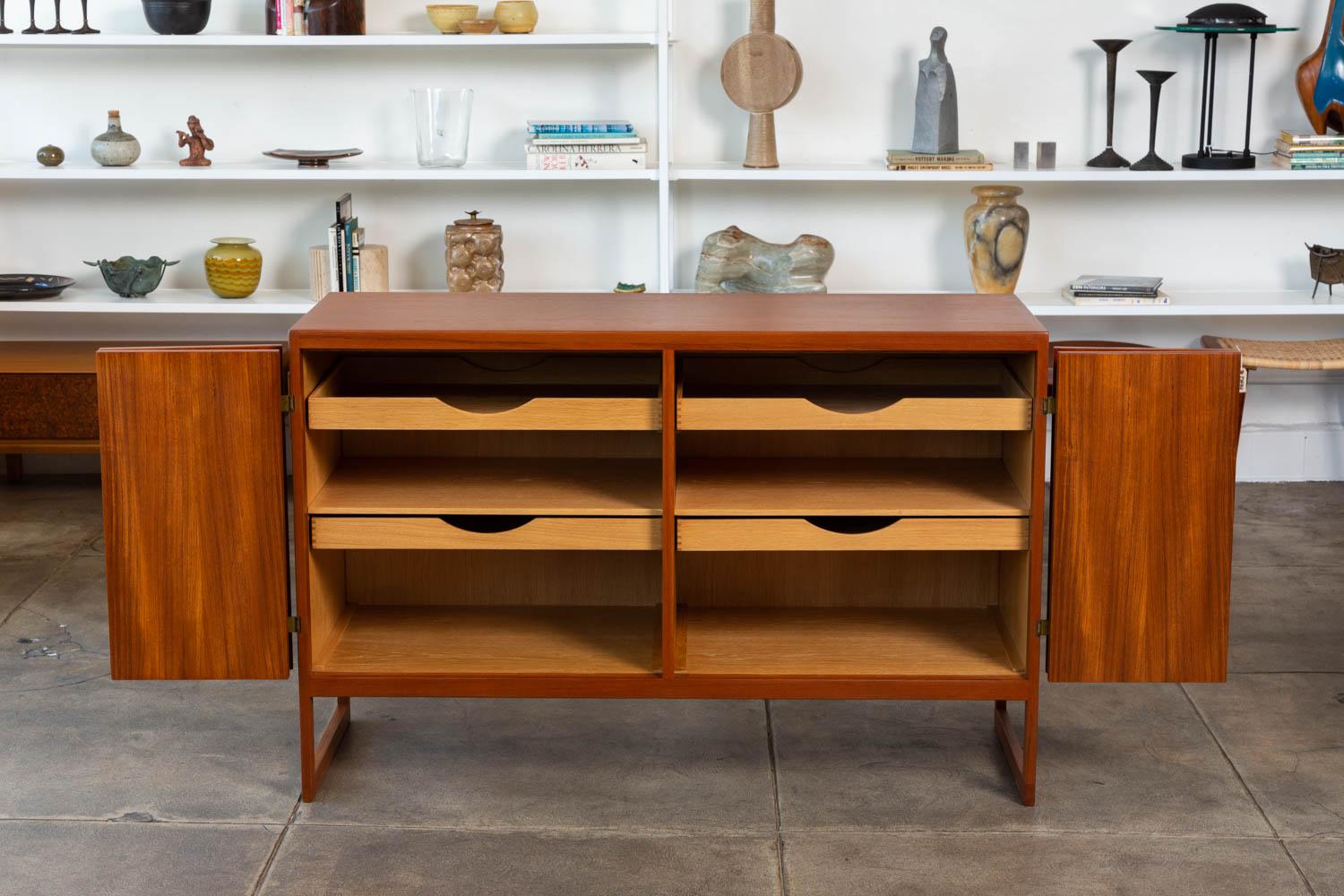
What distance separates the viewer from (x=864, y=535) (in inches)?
111

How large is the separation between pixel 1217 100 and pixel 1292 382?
958 mm

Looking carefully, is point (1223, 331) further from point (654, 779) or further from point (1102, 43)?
point (654, 779)

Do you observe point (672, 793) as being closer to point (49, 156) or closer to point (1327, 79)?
point (49, 156)

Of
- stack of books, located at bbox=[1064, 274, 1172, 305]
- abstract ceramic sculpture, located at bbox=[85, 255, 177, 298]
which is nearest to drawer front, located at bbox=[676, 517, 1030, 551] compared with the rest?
stack of books, located at bbox=[1064, 274, 1172, 305]

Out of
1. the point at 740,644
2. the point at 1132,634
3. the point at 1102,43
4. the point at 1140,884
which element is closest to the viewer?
the point at 1140,884

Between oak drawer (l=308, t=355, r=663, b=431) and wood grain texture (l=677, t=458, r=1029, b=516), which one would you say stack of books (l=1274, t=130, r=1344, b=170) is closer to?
wood grain texture (l=677, t=458, r=1029, b=516)

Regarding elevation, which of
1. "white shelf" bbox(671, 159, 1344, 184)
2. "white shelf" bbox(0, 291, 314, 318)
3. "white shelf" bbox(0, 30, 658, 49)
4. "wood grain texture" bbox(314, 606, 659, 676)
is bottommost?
"wood grain texture" bbox(314, 606, 659, 676)

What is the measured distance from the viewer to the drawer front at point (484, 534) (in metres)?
2.83

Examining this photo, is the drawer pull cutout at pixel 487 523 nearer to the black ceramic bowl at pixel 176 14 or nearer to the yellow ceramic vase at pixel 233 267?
the yellow ceramic vase at pixel 233 267

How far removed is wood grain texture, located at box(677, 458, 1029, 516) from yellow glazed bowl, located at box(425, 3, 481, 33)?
2.14 m

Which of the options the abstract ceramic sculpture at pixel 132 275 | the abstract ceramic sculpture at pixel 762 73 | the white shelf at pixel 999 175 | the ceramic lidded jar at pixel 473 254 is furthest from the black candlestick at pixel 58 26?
the abstract ceramic sculpture at pixel 762 73

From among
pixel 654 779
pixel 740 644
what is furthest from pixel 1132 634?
pixel 654 779

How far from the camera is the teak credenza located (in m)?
2.75

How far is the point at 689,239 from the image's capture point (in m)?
5.11
